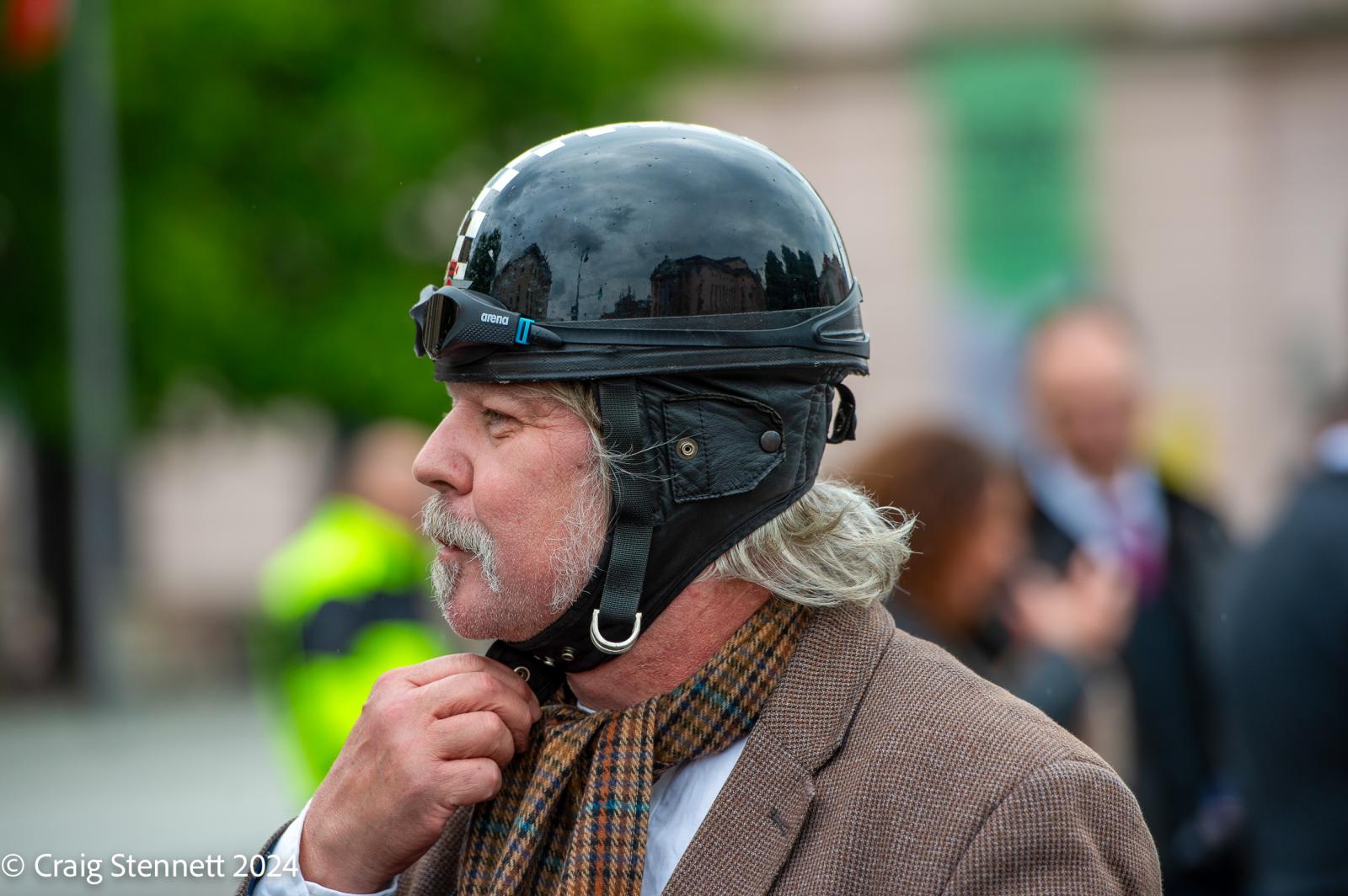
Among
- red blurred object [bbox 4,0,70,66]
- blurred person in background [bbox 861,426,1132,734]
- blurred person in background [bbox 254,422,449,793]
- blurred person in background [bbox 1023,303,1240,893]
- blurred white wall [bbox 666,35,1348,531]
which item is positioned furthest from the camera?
blurred white wall [bbox 666,35,1348,531]

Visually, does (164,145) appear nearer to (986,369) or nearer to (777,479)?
(986,369)

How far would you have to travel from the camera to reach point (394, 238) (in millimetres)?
17172

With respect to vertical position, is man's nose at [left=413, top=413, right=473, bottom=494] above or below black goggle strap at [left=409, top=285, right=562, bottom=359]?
below

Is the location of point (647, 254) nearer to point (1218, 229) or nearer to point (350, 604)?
point (350, 604)

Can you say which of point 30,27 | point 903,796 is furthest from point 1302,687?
point 30,27

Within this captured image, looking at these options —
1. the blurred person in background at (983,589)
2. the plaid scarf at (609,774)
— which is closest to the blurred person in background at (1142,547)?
the blurred person in background at (983,589)

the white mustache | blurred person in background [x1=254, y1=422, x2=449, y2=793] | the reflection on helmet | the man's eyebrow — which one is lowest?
blurred person in background [x1=254, y1=422, x2=449, y2=793]

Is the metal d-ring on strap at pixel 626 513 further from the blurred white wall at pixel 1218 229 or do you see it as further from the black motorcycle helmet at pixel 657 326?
the blurred white wall at pixel 1218 229

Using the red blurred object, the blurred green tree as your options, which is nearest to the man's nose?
the red blurred object

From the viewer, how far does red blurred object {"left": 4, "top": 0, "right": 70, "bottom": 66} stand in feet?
45.9

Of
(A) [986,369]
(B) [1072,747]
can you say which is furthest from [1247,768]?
(A) [986,369]

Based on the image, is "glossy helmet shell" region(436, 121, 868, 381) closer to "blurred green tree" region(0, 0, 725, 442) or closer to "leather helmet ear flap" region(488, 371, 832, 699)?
"leather helmet ear flap" region(488, 371, 832, 699)

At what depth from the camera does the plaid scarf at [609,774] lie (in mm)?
2322

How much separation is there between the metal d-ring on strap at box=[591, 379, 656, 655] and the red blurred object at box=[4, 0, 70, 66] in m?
13.1
